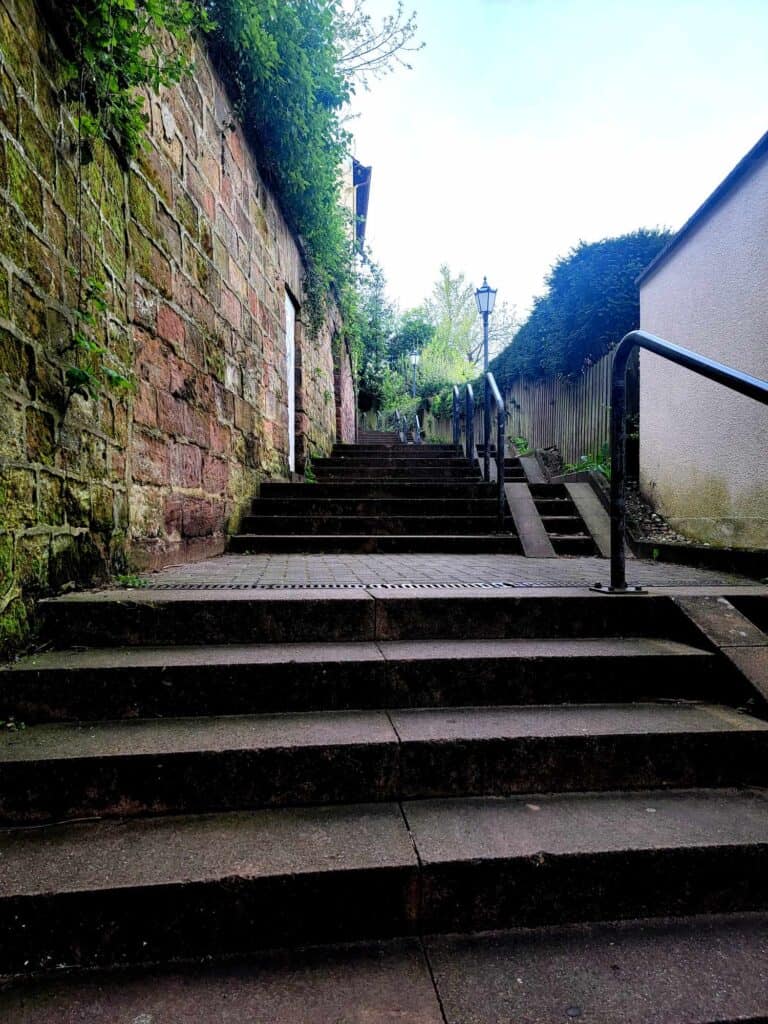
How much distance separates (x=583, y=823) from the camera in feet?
4.79

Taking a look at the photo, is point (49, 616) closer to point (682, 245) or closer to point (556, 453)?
point (682, 245)

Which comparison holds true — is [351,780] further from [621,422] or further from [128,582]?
[621,422]

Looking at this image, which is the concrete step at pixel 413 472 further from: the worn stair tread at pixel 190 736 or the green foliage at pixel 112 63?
the worn stair tread at pixel 190 736

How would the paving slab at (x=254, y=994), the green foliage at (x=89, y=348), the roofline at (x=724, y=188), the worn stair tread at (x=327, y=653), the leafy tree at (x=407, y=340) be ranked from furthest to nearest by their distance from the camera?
the leafy tree at (x=407, y=340) < the roofline at (x=724, y=188) < the green foliage at (x=89, y=348) < the worn stair tread at (x=327, y=653) < the paving slab at (x=254, y=994)

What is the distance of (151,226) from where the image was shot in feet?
9.57

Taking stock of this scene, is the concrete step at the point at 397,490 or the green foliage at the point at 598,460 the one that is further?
the green foliage at the point at 598,460

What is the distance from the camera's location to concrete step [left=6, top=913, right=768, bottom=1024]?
1.05 metres

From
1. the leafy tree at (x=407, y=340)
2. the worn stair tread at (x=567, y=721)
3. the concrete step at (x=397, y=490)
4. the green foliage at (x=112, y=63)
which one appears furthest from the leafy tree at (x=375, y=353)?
the worn stair tread at (x=567, y=721)

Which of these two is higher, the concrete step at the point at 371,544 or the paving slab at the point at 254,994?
the concrete step at the point at 371,544

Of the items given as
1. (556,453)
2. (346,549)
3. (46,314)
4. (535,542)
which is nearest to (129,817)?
(46,314)

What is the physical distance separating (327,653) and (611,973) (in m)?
1.11

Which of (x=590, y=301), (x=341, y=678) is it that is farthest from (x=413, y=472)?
(x=341, y=678)

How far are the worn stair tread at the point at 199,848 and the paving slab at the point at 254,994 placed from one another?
16 centimetres

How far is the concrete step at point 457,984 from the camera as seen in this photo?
3.46ft
